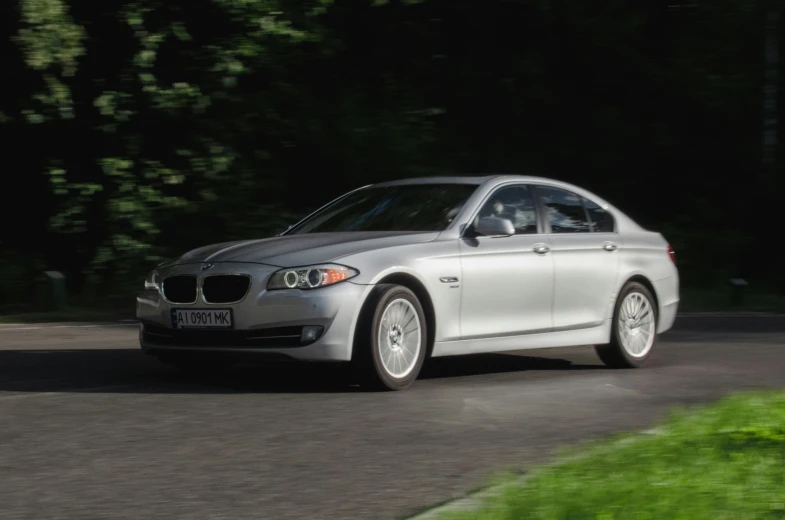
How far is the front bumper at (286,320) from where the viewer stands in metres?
8.80

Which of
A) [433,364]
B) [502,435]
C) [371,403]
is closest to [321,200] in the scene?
[433,364]

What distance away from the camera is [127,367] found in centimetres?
1055

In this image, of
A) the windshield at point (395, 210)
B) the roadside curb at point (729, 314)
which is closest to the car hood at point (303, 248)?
the windshield at point (395, 210)

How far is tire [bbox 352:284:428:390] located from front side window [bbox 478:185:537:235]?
1.30m

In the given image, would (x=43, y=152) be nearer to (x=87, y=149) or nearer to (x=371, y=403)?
(x=87, y=149)

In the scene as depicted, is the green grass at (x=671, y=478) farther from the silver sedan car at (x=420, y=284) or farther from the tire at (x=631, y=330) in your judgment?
the tire at (x=631, y=330)

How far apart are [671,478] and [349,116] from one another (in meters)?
14.2

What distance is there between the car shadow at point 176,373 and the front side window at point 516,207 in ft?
3.78

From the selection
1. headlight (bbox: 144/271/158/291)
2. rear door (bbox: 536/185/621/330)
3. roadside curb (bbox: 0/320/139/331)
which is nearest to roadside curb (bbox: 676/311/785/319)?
rear door (bbox: 536/185/621/330)

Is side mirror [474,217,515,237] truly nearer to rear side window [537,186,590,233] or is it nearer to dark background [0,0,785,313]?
rear side window [537,186,590,233]

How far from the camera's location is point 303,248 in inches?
360

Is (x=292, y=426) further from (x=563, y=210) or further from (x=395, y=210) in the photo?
(x=563, y=210)

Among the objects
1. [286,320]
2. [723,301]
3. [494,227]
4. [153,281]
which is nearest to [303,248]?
[286,320]

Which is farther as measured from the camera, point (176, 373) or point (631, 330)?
point (631, 330)
